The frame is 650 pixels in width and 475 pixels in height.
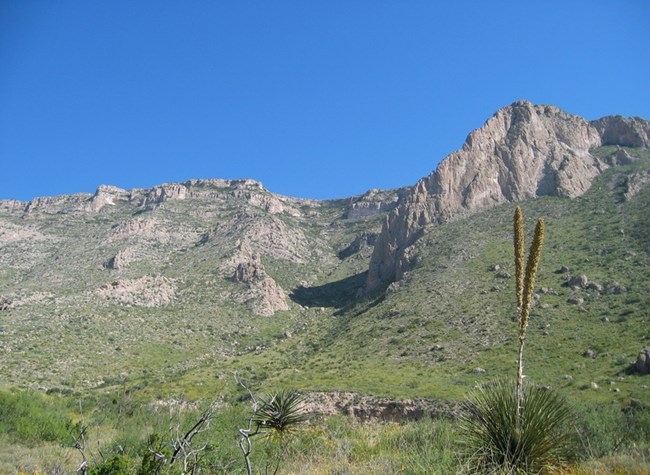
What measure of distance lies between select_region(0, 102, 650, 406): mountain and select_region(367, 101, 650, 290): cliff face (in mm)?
343

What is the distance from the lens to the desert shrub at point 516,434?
6.45 metres

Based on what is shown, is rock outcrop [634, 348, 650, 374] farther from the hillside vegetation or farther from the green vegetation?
the green vegetation

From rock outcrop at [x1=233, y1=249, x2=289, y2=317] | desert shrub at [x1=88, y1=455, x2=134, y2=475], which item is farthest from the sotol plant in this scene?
rock outcrop at [x1=233, y1=249, x2=289, y2=317]

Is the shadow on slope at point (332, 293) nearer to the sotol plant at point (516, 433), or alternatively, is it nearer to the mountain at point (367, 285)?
the mountain at point (367, 285)

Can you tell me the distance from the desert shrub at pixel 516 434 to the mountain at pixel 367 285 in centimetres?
2755

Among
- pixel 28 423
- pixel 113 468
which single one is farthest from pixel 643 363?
pixel 28 423

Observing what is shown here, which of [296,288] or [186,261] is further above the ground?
[186,261]

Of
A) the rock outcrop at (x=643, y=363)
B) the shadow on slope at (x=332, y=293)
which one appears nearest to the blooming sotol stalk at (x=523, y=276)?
the rock outcrop at (x=643, y=363)

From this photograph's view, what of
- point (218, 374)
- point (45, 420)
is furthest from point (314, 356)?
point (45, 420)

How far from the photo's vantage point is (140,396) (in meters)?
37.5

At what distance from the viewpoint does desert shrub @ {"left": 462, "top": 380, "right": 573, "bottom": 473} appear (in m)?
6.45

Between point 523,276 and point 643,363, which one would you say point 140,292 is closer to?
point 643,363

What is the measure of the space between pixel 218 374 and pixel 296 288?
45239 mm

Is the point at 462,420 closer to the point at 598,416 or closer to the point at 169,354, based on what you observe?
the point at 598,416
